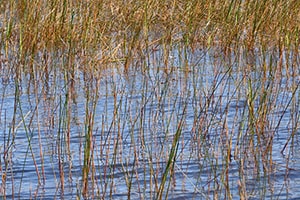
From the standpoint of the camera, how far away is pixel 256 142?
5340 mm

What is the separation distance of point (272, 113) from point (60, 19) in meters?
3.20

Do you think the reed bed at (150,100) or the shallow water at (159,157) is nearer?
the shallow water at (159,157)

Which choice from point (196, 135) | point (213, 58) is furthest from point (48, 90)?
point (196, 135)

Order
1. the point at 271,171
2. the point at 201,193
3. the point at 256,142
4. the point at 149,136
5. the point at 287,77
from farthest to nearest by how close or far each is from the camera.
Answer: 1. the point at 287,77
2. the point at 149,136
3. the point at 256,142
4. the point at 271,171
5. the point at 201,193

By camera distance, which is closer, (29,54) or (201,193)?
(201,193)

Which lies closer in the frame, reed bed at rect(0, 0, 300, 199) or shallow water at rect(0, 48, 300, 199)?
shallow water at rect(0, 48, 300, 199)

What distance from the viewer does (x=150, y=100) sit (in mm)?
6723

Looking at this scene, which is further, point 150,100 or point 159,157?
point 150,100

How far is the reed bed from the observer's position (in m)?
4.75

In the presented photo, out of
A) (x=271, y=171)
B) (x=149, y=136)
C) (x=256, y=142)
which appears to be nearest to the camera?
(x=271, y=171)

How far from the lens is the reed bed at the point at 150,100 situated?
15.6 ft

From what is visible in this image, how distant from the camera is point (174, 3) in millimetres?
9203

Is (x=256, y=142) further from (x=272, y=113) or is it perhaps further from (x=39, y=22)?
(x=39, y=22)

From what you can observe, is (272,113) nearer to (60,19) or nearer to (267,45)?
(267,45)
